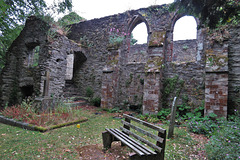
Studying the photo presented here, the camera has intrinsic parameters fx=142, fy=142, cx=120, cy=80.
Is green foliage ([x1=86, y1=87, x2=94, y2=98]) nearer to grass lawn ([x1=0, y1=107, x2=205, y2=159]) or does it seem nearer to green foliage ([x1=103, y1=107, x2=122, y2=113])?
green foliage ([x1=103, y1=107, x2=122, y2=113])

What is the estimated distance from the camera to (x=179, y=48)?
40.4 ft

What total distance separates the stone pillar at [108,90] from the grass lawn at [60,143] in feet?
10.4

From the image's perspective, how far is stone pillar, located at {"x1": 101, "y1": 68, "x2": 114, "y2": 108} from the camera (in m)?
7.80

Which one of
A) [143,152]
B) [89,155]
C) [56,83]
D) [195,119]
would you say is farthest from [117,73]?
[143,152]

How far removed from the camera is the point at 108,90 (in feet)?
25.9

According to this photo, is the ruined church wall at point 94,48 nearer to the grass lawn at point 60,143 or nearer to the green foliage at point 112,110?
the green foliage at point 112,110

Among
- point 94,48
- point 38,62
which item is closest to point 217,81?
point 94,48

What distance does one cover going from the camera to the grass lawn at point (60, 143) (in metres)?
2.90

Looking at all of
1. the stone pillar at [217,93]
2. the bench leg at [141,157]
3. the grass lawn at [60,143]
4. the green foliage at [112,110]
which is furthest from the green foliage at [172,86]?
the bench leg at [141,157]

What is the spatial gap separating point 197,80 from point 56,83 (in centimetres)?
744

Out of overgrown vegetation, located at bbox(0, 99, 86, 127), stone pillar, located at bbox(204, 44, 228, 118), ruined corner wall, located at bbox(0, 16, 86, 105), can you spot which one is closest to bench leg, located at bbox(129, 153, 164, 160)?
overgrown vegetation, located at bbox(0, 99, 86, 127)

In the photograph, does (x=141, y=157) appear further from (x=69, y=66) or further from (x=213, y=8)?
(x=69, y=66)

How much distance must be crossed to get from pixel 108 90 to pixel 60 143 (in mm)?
4603

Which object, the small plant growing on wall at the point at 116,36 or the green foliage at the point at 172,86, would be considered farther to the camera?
the small plant growing on wall at the point at 116,36
